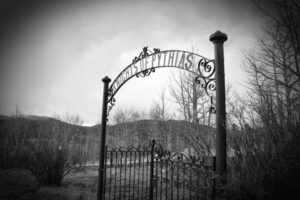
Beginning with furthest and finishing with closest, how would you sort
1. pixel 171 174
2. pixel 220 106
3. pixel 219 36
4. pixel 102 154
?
pixel 102 154
pixel 171 174
pixel 219 36
pixel 220 106

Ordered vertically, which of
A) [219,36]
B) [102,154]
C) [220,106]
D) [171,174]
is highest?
[219,36]

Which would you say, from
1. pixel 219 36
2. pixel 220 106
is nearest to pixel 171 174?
pixel 220 106

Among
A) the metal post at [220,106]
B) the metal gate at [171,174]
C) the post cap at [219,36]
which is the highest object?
the post cap at [219,36]

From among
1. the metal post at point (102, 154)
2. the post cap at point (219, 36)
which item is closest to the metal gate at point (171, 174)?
the metal post at point (102, 154)

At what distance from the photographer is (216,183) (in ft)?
7.36

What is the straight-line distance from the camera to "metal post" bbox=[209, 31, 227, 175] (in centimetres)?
227

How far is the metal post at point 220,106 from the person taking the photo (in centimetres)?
227

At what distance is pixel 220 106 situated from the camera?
2.40 meters

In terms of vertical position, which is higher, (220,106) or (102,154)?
(220,106)

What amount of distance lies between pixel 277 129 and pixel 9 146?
12280mm

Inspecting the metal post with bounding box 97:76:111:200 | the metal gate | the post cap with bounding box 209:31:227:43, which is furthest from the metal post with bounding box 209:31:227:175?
the metal post with bounding box 97:76:111:200

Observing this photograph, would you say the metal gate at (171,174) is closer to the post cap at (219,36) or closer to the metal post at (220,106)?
the metal post at (220,106)

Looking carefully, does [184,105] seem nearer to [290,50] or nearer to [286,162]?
[290,50]

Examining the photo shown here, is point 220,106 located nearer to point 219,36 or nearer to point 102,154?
point 219,36
